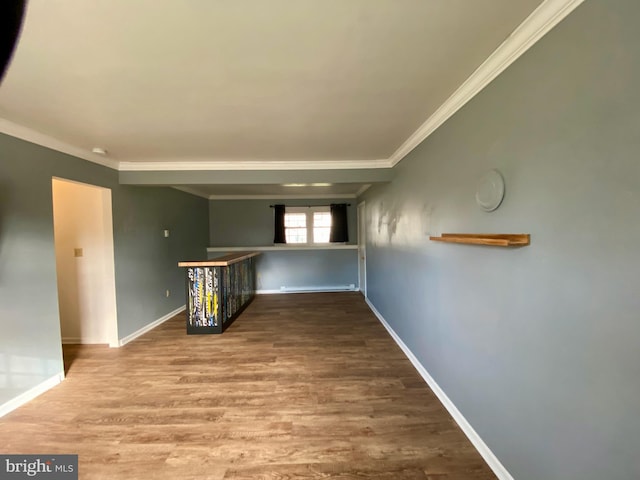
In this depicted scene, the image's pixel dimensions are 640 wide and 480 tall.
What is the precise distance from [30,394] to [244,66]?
3.14 metres

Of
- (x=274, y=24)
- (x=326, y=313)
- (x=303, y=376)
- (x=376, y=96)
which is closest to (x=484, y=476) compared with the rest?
(x=303, y=376)

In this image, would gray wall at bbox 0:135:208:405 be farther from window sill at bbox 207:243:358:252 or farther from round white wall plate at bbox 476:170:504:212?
round white wall plate at bbox 476:170:504:212

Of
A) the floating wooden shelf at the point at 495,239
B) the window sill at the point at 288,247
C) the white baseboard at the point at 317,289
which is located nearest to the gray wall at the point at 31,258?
the window sill at the point at 288,247

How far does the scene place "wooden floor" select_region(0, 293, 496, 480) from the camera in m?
1.57

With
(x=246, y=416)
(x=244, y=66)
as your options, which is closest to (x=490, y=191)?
(x=244, y=66)

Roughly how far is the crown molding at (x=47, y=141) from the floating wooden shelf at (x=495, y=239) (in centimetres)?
347

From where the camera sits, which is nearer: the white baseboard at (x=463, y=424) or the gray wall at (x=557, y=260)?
the gray wall at (x=557, y=260)

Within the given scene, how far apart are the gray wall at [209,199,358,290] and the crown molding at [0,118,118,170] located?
3.15 m

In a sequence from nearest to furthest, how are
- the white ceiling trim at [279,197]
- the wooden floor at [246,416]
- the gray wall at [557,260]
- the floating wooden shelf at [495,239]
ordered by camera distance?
the gray wall at [557,260]
the floating wooden shelf at [495,239]
the wooden floor at [246,416]
the white ceiling trim at [279,197]

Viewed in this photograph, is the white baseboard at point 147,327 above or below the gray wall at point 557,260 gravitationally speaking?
below

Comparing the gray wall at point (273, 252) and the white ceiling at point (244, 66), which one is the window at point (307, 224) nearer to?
the gray wall at point (273, 252)

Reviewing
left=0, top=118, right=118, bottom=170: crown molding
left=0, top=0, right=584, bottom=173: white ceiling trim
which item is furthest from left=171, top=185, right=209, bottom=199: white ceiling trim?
left=0, top=118, right=118, bottom=170: crown molding

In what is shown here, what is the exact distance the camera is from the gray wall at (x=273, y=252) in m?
6.13

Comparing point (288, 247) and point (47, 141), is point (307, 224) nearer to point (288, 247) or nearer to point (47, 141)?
point (288, 247)
